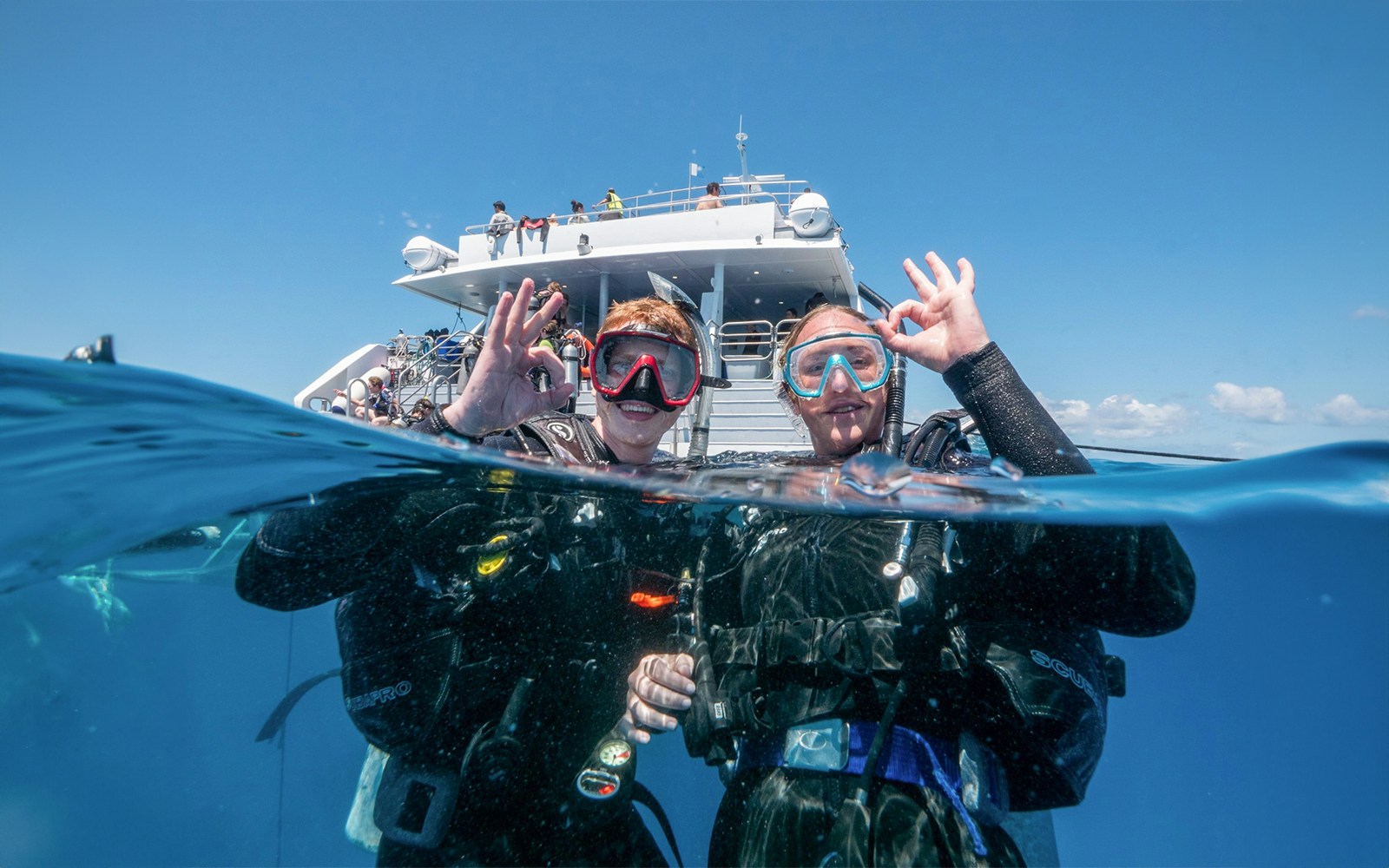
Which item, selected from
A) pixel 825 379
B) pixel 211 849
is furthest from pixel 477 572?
pixel 211 849

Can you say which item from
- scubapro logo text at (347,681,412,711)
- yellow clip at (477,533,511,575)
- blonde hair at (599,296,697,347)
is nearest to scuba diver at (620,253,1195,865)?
blonde hair at (599,296,697,347)

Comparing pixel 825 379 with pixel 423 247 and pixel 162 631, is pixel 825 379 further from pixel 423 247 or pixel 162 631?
pixel 423 247

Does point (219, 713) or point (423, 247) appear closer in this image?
point (219, 713)

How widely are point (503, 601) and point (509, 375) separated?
1.39 metres

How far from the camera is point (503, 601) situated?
11.6ft

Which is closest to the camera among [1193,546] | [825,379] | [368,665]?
[368,665]

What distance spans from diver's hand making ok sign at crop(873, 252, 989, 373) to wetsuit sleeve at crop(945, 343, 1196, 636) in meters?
0.10

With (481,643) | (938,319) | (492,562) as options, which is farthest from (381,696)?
(938,319)

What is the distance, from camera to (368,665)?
3230 mm

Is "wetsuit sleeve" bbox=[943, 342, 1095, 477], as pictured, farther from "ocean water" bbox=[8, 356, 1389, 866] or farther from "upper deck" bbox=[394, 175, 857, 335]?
"upper deck" bbox=[394, 175, 857, 335]

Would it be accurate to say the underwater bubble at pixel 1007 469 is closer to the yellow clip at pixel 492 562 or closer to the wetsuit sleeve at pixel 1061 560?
the wetsuit sleeve at pixel 1061 560

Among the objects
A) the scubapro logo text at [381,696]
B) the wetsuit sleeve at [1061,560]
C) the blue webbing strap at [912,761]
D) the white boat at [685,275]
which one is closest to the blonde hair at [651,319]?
the wetsuit sleeve at [1061,560]

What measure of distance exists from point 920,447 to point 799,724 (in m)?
1.70

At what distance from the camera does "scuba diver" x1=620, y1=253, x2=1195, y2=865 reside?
8.44 feet
